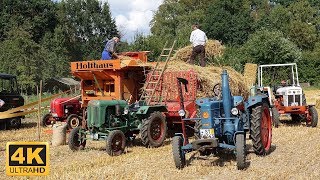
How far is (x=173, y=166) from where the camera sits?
7.87 meters

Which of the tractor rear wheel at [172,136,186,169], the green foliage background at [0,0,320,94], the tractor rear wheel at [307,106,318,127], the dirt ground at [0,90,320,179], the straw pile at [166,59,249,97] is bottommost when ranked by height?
the dirt ground at [0,90,320,179]

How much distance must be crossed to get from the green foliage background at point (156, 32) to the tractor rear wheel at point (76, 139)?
23245 millimetres

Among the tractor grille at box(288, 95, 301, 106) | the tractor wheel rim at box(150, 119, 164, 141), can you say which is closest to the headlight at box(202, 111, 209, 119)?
the tractor wheel rim at box(150, 119, 164, 141)

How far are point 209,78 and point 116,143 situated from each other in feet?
12.1

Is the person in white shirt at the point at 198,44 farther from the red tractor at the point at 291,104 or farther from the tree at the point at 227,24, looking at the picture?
the tree at the point at 227,24

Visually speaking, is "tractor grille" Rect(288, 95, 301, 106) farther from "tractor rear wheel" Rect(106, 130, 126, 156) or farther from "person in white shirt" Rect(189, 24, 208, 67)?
"tractor rear wheel" Rect(106, 130, 126, 156)

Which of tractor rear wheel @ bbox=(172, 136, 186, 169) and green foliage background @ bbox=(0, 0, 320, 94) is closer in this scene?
tractor rear wheel @ bbox=(172, 136, 186, 169)

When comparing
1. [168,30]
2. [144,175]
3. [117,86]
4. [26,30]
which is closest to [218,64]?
[117,86]

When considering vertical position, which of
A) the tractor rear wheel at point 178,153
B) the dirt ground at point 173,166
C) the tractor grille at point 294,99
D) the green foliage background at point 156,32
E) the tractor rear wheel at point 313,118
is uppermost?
the green foliage background at point 156,32

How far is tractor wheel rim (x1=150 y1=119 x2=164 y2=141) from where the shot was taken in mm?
10482

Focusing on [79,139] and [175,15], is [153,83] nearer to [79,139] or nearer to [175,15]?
[79,139]

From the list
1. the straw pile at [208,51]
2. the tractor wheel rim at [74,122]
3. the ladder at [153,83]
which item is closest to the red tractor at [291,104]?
the straw pile at [208,51]

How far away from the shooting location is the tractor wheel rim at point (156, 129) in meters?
10.5

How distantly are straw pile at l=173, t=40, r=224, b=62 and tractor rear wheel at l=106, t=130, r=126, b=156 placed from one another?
15.2ft
